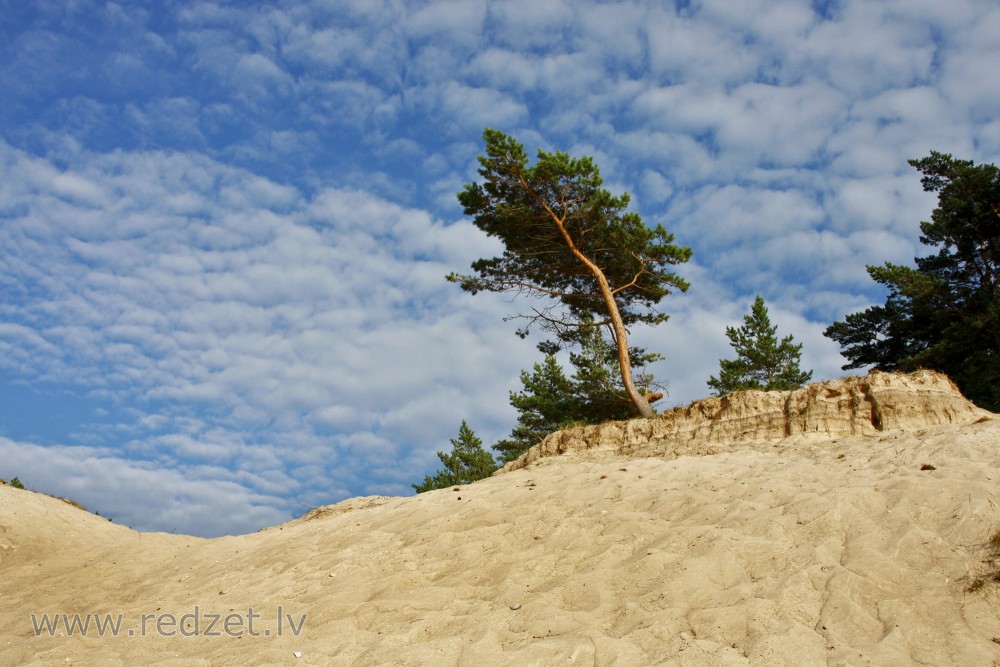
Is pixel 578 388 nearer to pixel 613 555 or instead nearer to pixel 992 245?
pixel 992 245

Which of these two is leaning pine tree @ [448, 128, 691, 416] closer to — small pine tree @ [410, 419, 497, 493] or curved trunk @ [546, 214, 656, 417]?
curved trunk @ [546, 214, 656, 417]

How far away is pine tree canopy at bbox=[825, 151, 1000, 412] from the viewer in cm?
2205

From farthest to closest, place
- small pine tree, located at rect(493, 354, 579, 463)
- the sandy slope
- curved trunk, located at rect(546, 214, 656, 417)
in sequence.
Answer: small pine tree, located at rect(493, 354, 579, 463), curved trunk, located at rect(546, 214, 656, 417), the sandy slope

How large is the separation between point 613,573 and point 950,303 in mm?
23057

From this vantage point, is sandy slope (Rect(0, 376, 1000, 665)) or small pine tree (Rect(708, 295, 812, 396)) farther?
small pine tree (Rect(708, 295, 812, 396))

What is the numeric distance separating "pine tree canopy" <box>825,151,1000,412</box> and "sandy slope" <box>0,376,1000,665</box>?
13.4m

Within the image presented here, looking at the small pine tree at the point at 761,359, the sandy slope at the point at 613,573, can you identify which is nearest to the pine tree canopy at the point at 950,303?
the small pine tree at the point at 761,359

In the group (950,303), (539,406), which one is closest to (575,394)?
(539,406)

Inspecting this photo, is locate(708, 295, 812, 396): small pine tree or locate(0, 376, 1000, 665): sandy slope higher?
locate(708, 295, 812, 396): small pine tree

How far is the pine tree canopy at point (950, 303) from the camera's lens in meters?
22.0

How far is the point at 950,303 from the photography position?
2450 centimetres

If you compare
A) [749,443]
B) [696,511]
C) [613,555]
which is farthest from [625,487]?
[749,443]

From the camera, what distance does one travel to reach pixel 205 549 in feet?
40.3

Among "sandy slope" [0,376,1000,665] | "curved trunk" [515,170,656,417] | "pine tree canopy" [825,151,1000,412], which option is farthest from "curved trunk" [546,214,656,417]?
"pine tree canopy" [825,151,1000,412]
